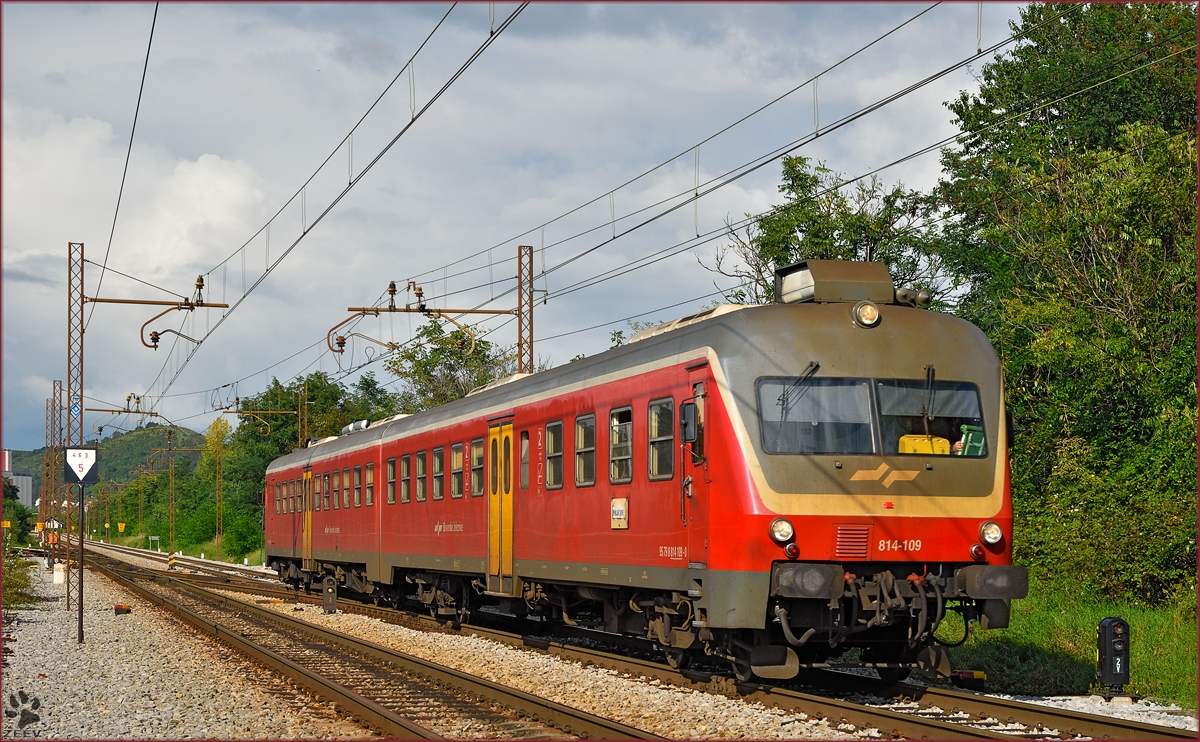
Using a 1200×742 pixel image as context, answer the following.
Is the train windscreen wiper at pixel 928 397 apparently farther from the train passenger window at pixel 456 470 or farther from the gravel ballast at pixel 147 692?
the train passenger window at pixel 456 470

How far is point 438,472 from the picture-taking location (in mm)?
20484

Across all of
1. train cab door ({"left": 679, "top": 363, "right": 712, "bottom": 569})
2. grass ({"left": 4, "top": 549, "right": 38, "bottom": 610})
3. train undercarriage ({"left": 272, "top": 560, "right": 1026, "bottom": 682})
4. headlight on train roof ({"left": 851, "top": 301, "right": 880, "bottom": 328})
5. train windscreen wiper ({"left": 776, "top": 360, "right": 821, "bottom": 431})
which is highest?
headlight on train roof ({"left": 851, "top": 301, "right": 880, "bottom": 328})

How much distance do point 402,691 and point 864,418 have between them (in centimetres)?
548

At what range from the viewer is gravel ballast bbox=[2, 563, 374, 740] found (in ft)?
36.0

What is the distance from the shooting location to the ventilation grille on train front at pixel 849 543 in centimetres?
1135

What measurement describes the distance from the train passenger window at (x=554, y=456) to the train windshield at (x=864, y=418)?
443 centimetres

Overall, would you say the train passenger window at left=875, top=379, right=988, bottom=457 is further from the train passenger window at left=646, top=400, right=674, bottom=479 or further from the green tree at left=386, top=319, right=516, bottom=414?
the green tree at left=386, top=319, right=516, bottom=414

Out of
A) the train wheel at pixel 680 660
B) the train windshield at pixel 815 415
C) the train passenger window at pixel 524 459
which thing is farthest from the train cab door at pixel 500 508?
the train windshield at pixel 815 415

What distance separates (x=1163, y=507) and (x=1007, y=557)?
8532 mm

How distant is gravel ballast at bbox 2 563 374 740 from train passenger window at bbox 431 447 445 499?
13.3 feet

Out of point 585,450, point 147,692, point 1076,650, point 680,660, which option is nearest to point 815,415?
point 680,660

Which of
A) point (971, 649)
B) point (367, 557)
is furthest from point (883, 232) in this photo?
point (971, 649)

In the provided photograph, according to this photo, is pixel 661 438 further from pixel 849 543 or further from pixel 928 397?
pixel 928 397

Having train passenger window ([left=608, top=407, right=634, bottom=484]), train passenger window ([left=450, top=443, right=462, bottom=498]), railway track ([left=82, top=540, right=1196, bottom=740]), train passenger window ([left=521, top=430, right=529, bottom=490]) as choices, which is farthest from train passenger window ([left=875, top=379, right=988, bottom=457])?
train passenger window ([left=450, top=443, right=462, bottom=498])
